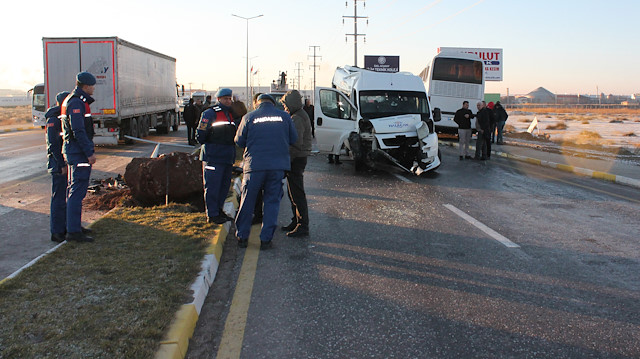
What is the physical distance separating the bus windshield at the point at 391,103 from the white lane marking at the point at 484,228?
494cm

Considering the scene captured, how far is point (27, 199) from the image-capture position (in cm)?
927

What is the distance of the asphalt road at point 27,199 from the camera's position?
19.9 ft

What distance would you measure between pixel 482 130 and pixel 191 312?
43.7 feet

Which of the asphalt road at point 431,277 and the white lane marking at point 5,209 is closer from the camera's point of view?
the asphalt road at point 431,277

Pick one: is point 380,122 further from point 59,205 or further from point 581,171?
point 59,205

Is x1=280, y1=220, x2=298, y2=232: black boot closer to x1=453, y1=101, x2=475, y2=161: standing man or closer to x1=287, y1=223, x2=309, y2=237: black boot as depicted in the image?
x1=287, y1=223, x2=309, y2=237: black boot

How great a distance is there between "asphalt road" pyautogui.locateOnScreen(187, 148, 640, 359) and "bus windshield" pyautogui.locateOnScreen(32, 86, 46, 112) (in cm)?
2444

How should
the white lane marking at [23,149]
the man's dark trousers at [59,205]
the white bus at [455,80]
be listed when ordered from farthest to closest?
the white bus at [455,80] < the white lane marking at [23,149] < the man's dark trousers at [59,205]

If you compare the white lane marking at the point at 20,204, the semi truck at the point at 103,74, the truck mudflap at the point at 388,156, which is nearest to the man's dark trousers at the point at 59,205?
the white lane marking at the point at 20,204

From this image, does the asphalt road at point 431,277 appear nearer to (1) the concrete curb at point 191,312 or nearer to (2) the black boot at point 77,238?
(1) the concrete curb at point 191,312

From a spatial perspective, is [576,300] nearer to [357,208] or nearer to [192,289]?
[192,289]

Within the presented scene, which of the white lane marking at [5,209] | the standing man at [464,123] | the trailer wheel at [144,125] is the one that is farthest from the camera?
the trailer wheel at [144,125]

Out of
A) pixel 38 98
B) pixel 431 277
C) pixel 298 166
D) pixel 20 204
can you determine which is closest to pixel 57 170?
pixel 298 166

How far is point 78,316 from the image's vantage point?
3.79 m
